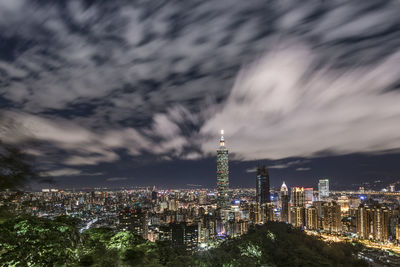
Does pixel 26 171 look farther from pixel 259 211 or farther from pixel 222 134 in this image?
pixel 222 134

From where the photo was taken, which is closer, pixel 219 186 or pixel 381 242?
pixel 381 242

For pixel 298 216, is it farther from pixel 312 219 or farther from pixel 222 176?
pixel 222 176

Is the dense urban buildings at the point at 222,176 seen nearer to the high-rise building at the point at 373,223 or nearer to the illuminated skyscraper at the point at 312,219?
the illuminated skyscraper at the point at 312,219

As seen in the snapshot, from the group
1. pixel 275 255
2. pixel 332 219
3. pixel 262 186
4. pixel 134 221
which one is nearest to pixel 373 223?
pixel 332 219

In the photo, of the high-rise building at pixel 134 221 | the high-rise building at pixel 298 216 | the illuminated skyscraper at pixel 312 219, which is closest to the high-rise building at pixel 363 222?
the illuminated skyscraper at pixel 312 219

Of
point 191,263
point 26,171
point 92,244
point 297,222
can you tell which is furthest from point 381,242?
point 26,171

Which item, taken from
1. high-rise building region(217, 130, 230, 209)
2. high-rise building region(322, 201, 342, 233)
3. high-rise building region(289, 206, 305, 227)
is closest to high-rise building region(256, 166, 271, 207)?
high-rise building region(217, 130, 230, 209)
